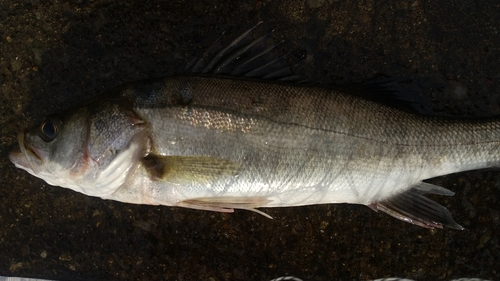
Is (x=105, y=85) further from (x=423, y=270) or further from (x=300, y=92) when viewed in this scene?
(x=423, y=270)

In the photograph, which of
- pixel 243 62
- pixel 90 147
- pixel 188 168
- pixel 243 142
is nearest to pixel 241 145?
pixel 243 142

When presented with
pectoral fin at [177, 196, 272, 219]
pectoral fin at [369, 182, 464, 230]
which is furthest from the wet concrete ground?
pectoral fin at [177, 196, 272, 219]

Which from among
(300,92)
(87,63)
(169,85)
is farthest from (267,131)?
(87,63)

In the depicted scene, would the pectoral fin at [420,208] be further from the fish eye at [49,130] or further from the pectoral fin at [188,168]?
the fish eye at [49,130]

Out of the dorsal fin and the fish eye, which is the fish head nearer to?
the fish eye

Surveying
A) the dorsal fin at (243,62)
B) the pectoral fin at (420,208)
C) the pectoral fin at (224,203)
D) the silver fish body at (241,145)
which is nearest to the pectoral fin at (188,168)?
the silver fish body at (241,145)
